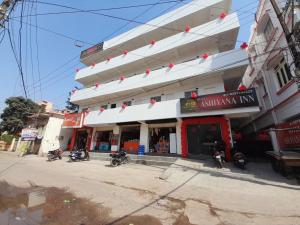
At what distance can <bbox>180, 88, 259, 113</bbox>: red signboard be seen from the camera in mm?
10047

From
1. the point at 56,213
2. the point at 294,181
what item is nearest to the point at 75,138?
the point at 56,213

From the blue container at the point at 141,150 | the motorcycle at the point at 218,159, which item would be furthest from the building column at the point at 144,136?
the motorcycle at the point at 218,159

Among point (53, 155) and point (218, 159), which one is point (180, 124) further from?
point (53, 155)

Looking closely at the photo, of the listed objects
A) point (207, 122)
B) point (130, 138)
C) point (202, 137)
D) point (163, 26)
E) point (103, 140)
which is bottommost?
point (202, 137)

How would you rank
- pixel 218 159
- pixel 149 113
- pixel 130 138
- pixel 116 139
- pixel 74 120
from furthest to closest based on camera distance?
Result: pixel 74 120 → pixel 116 139 → pixel 130 138 → pixel 149 113 → pixel 218 159

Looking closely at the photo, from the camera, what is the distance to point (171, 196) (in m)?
5.75

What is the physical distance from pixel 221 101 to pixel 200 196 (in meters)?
7.01

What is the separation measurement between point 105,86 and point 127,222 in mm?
16045

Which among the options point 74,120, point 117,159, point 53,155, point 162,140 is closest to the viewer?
point 117,159

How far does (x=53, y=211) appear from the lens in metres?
4.52

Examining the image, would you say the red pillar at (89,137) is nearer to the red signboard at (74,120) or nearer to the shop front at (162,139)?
the red signboard at (74,120)

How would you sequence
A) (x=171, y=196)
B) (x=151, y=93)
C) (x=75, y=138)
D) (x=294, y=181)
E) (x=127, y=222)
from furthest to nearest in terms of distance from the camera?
1. (x=75, y=138)
2. (x=151, y=93)
3. (x=294, y=181)
4. (x=171, y=196)
5. (x=127, y=222)

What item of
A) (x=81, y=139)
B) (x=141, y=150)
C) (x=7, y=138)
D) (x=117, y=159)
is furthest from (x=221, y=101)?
(x=7, y=138)

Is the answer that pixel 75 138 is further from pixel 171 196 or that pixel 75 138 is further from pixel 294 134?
pixel 294 134
